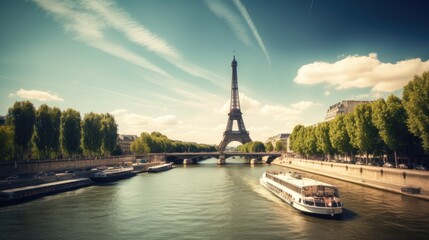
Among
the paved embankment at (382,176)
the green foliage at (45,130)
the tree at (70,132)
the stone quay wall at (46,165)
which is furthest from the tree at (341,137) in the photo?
the green foliage at (45,130)

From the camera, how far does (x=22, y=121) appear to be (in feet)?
233

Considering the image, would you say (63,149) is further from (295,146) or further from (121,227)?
(295,146)

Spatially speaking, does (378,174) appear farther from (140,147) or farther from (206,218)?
(140,147)

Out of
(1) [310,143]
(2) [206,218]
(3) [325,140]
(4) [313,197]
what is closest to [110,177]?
(2) [206,218]

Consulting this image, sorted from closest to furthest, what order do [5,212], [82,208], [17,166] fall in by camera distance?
1. [5,212]
2. [82,208]
3. [17,166]

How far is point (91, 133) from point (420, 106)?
8712 centimetres

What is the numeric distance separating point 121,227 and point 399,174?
4394cm

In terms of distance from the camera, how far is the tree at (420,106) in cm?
4762

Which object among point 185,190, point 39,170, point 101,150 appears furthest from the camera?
point 101,150

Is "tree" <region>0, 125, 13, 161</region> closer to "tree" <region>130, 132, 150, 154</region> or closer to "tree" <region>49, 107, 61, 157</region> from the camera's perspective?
"tree" <region>49, 107, 61, 157</region>

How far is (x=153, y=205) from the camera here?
4403cm

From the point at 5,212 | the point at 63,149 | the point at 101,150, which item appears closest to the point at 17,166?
the point at 63,149

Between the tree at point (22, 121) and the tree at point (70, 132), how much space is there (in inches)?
556

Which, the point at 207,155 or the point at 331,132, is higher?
the point at 331,132
